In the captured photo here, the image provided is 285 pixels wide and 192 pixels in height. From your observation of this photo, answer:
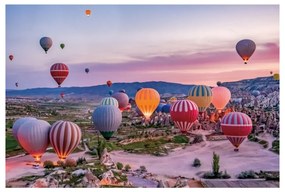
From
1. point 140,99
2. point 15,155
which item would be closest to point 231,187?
point 15,155

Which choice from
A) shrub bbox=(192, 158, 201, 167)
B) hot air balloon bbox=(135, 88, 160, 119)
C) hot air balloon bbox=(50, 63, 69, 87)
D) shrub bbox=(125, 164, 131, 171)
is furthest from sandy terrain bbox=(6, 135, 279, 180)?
hot air balloon bbox=(50, 63, 69, 87)

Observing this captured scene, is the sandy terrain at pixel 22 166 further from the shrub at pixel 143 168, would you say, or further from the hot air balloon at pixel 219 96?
the hot air balloon at pixel 219 96

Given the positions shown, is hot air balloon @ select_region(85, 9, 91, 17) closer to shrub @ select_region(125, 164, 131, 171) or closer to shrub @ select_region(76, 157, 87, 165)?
shrub @ select_region(76, 157, 87, 165)

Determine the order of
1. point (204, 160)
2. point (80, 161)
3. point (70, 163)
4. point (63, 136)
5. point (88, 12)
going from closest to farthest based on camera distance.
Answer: point (63, 136), point (70, 163), point (80, 161), point (204, 160), point (88, 12)

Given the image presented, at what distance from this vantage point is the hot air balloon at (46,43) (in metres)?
17.9

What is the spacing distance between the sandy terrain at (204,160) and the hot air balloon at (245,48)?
3833 millimetres

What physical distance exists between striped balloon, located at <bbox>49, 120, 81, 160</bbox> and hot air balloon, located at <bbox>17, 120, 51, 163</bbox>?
206mm

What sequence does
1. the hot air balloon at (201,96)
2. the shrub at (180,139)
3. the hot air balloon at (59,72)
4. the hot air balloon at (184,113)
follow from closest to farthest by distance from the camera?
1. the hot air balloon at (184,113)
2. the shrub at (180,139)
3. the hot air balloon at (59,72)
4. the hot air balloon at (201,96)

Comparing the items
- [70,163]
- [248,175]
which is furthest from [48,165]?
[248,175]

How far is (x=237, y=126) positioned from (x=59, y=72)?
9.00m

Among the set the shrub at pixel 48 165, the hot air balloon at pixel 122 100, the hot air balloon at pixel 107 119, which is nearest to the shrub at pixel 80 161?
the shrub at pixel 48 165

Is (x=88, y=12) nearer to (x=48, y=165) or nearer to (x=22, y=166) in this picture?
(x=48, y=165)

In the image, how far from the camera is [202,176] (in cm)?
1218

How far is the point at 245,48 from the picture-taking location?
58.1 ft
